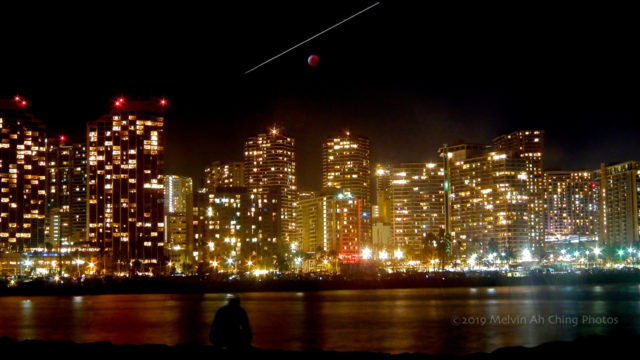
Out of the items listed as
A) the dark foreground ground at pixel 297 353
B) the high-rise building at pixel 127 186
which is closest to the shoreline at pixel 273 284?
the high-rise building at pixel 127 186

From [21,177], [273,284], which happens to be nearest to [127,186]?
[21,177]

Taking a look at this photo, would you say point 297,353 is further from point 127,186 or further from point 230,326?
point 127,186

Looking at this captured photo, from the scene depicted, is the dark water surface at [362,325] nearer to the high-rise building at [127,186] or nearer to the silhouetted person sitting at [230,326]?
the silhouetted person sitting at [230,326]

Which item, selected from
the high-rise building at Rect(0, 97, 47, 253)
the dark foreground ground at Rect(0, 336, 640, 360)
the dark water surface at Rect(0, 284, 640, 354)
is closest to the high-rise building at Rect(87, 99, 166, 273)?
the high-rise building at Rect(0, 97, 47, 253)

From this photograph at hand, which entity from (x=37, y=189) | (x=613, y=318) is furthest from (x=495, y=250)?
(x=613, y=318)

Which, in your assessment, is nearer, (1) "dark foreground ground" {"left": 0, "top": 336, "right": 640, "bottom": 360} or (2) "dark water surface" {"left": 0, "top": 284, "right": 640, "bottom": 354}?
(1) "dark foreground ground" {"left": 0, "top": 336, "right": 640, "bottom": 360}

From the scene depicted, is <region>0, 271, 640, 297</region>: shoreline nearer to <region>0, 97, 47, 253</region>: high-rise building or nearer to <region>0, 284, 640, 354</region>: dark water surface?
<region>0, 284, 640, 354</region>: dark water surface
